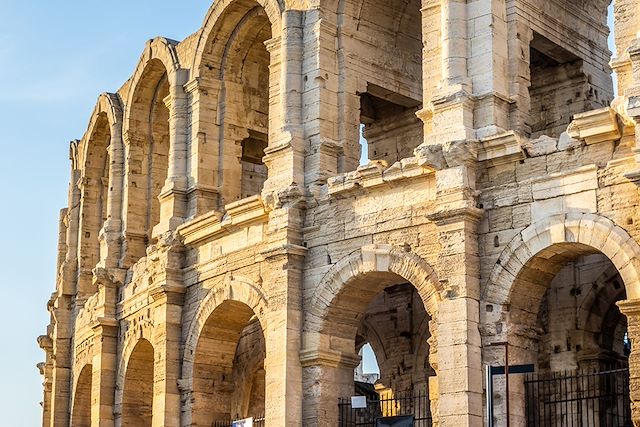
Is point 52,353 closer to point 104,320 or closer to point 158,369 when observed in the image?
point 104,320

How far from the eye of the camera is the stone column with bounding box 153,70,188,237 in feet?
71.9

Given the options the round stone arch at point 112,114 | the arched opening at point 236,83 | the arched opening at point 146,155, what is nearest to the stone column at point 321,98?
the arched opening at point 236,83

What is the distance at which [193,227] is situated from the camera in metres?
21.0

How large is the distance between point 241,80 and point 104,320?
530 centimetres

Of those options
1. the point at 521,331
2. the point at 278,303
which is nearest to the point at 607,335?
the point at 521,331

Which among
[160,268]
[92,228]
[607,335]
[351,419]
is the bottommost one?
[351,419]

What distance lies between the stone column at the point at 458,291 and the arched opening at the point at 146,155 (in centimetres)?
953

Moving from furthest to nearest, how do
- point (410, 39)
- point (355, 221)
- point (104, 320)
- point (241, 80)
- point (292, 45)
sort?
1. point (104, 320)
2. point (241, 80)
3. point (410, 39)
4. point (292, 45)
5. point (355, 221)

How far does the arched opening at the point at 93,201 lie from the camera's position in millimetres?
28078

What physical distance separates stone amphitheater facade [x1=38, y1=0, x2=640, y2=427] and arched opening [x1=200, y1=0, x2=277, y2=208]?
0.13 ft

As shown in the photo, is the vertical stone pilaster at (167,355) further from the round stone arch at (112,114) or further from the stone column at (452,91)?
the stone column at (452,91)

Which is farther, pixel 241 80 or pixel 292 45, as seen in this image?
pixel 241 80

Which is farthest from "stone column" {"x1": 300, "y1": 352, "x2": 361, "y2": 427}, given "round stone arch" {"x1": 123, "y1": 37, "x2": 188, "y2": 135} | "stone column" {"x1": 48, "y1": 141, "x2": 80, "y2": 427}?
"stone column" {"x1": 48, "y1": 141, "x2": 80, "y2": 427}

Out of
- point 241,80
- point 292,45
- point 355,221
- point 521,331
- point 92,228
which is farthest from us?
point 92,228
